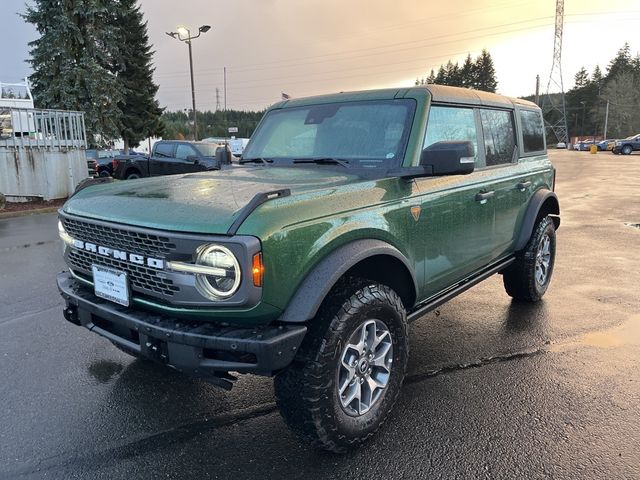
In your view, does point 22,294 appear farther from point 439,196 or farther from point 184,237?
point 439,196

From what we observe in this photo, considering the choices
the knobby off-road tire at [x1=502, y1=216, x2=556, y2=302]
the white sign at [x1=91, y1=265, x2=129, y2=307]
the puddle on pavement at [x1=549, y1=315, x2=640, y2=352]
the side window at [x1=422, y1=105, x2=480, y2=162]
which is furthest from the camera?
the knobby off-road tire at [x1=502, y1=216, x2=556, y2=302]

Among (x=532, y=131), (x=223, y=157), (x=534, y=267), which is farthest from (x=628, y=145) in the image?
(x=223, y=157)

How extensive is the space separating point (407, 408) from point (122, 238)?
2.03 m

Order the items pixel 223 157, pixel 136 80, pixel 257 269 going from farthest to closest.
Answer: pixel 136 80
pixel 223 157
pixel 257 269

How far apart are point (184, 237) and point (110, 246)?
0.66 metres

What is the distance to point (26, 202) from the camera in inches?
562

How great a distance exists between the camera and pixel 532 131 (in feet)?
16.6

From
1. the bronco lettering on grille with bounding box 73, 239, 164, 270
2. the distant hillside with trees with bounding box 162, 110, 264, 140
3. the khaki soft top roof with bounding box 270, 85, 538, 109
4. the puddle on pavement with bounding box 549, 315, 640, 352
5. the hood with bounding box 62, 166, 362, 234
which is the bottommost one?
the puddle on pavement with bounding box 549, 315, 640, 352

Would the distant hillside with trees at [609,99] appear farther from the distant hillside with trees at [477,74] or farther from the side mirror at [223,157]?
the side mirror at [223,157]

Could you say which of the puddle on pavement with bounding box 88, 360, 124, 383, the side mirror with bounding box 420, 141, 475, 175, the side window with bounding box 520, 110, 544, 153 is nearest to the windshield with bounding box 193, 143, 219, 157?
the side window with bounding box 520, 110, 544, 153

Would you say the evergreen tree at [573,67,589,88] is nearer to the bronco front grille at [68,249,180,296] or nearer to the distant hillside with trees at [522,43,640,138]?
the distant hillside with trees at [522,43,640,138]

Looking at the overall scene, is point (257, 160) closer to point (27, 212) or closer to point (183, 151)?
point (27, 212)

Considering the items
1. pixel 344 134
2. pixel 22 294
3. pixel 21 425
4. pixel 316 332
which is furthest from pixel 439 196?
pixel 22 294

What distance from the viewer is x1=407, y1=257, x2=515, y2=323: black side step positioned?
3322mm
